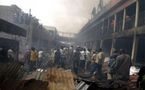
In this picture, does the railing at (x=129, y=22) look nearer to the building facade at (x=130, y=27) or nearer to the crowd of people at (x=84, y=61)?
the building facade at (x=130, y=27)

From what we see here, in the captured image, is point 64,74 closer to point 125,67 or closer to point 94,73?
point 125,67

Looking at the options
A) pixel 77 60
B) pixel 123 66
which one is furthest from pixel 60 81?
pixel 77 60

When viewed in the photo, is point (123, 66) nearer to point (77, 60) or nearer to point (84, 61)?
point (77, 60)

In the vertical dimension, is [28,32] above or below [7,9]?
below

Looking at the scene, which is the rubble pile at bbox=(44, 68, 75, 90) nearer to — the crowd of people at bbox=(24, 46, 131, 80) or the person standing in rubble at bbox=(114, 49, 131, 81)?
the person standing in rubble at bbox=(114, 49, 131, 81)

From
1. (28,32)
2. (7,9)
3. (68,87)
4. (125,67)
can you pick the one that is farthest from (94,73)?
(7,9)

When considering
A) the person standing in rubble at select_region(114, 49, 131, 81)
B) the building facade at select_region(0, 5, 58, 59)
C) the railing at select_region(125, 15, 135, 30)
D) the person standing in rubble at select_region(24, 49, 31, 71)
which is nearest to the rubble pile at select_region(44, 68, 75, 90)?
the person standing in rubble at select_region(114, 49, 131, 81)

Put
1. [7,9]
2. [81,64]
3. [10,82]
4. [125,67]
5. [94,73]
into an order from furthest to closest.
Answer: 1. [7,9]
2. [81,64]
3. [94,73]
4. [125,67]
5. [10,82]

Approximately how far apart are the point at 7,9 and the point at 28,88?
2757 centimetres

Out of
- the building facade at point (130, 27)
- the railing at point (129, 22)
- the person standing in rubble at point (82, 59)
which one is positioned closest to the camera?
the building facade at point (130, 27)

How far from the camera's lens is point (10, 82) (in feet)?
24.0

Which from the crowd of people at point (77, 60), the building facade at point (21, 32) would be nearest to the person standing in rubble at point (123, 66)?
the crowd of people at point (77, 60)

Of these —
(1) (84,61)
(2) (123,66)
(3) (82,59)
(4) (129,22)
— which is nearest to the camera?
(2) (123,66)

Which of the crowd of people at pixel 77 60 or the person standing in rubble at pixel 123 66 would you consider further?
the crowd of people at pixel 77 60
